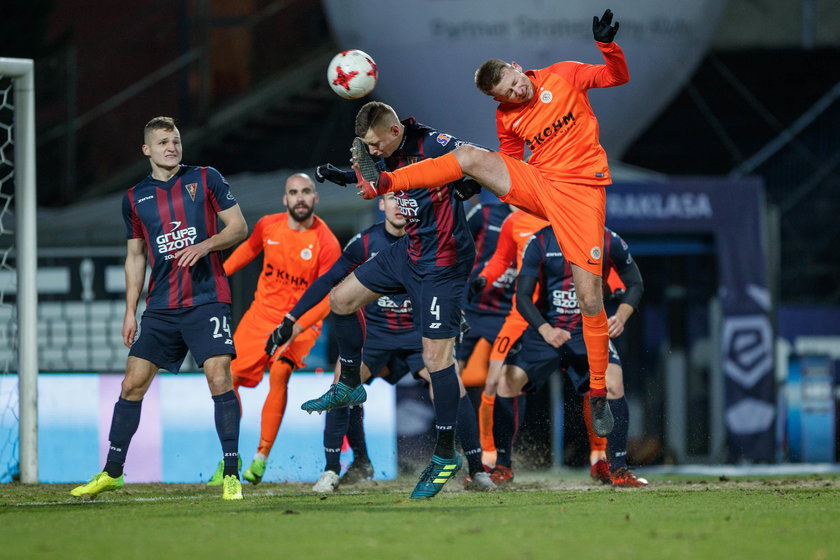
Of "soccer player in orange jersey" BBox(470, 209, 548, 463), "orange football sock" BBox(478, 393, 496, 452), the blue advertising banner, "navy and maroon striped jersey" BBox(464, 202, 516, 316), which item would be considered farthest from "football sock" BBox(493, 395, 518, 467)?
the blue advertising banner

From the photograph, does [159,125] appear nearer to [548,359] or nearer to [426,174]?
[426,174]

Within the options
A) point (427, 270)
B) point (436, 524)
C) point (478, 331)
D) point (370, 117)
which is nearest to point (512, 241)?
point (478, 331)

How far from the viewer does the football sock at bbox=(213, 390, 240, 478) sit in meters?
7.51

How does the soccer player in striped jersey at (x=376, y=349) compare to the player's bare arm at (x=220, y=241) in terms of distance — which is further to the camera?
the soccer player in striped jersey at (x=376, y=349)

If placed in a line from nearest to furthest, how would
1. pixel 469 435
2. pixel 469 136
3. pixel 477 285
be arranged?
1. pixel 469 435
2. pixel 477 285
3. pixel 469 136

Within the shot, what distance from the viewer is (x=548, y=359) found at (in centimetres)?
934

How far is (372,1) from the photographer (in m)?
14.9

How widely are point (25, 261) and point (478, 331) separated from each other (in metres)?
3.41

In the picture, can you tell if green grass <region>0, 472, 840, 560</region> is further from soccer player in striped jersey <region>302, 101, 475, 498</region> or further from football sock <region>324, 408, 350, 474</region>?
football sock <region>324, 408, 350, 474</region>

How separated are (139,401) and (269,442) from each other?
1.90 metres

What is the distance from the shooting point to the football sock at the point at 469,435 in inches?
340

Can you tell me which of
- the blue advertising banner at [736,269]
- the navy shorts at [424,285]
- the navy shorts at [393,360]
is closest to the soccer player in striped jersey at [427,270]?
the navy shorts at [424,285]

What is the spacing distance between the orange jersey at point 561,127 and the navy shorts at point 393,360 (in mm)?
2047

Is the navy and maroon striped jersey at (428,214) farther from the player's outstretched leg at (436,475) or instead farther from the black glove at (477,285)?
the black glove at (477,285)
